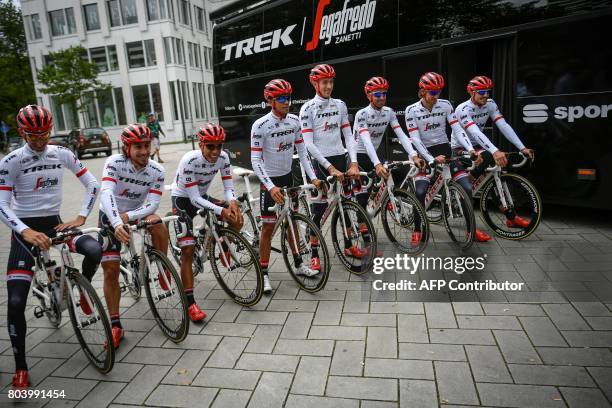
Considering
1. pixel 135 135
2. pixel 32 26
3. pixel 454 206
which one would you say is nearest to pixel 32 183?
pixel 135 135

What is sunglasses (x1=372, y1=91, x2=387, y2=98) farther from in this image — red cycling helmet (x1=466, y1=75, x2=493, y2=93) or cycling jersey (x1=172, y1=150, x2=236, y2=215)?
cycling jersey (x1=172, y1=150, x2=236, y2=215)

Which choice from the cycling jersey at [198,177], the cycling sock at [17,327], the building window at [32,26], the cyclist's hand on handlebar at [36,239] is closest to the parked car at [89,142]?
the building window at [32,26]

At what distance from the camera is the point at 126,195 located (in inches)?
172

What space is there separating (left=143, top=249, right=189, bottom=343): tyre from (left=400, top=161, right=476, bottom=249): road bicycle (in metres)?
3.61

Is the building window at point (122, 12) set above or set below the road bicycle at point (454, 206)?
above

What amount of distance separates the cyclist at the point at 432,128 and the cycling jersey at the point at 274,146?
181 cm

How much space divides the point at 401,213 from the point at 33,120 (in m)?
4.09

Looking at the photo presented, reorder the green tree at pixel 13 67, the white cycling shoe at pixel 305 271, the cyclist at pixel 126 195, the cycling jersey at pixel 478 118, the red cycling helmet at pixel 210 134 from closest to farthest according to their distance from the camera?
the cyclist at pixel 126 195 < the red cycling helmet at pixel 210 134 < the white cycling shoe at pixel 305 271 < the cycling jersey at pixel 478 118 < the green tree at pixel 13 67

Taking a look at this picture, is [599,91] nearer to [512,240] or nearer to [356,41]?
[512,240]

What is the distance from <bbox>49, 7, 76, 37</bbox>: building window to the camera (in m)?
41.2

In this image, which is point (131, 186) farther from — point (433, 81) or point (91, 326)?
point (433, 81)

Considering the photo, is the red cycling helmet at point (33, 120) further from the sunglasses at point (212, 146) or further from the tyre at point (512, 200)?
the tyre at point (512, 200)

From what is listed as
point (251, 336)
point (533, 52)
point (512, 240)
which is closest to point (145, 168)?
point (251, 336)

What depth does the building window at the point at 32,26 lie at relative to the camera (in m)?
42.0
